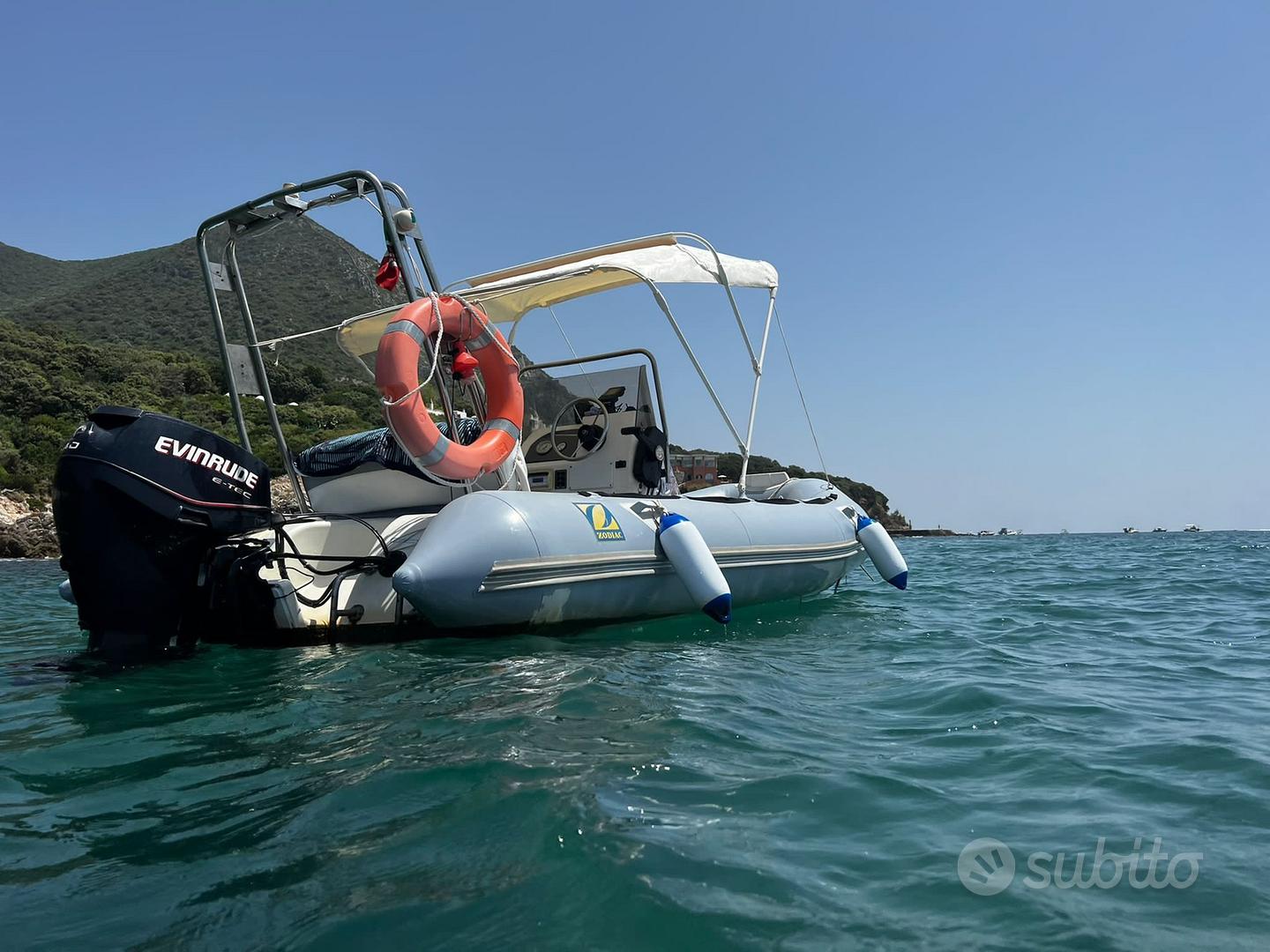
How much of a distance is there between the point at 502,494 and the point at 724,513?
2131 mm

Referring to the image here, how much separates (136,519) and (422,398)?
5.90ft

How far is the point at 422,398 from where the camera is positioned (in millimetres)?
5344

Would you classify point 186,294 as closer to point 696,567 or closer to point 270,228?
point 270,228

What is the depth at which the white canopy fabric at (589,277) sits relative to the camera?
6855mm

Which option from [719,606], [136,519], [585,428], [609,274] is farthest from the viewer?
[585,428]

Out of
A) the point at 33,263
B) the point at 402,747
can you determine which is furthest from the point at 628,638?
the point at 33,263

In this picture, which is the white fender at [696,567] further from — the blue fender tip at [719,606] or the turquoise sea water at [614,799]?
the turquoise sea water at [614,799]

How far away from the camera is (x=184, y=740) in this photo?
3074 millimetres

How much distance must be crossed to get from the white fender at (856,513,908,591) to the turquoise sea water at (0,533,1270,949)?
3.66 metres

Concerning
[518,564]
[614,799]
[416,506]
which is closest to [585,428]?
[416,506]

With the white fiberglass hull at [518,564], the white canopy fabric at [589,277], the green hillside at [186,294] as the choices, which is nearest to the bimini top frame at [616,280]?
the white canopy fabric at [589,277]

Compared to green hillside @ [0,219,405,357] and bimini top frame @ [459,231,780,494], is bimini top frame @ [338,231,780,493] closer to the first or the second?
bimini top frame @ [459,231,780,494]

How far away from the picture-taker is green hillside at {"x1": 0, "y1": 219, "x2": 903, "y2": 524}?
24.9m

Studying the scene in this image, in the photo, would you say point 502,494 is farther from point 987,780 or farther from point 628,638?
point 987,780
